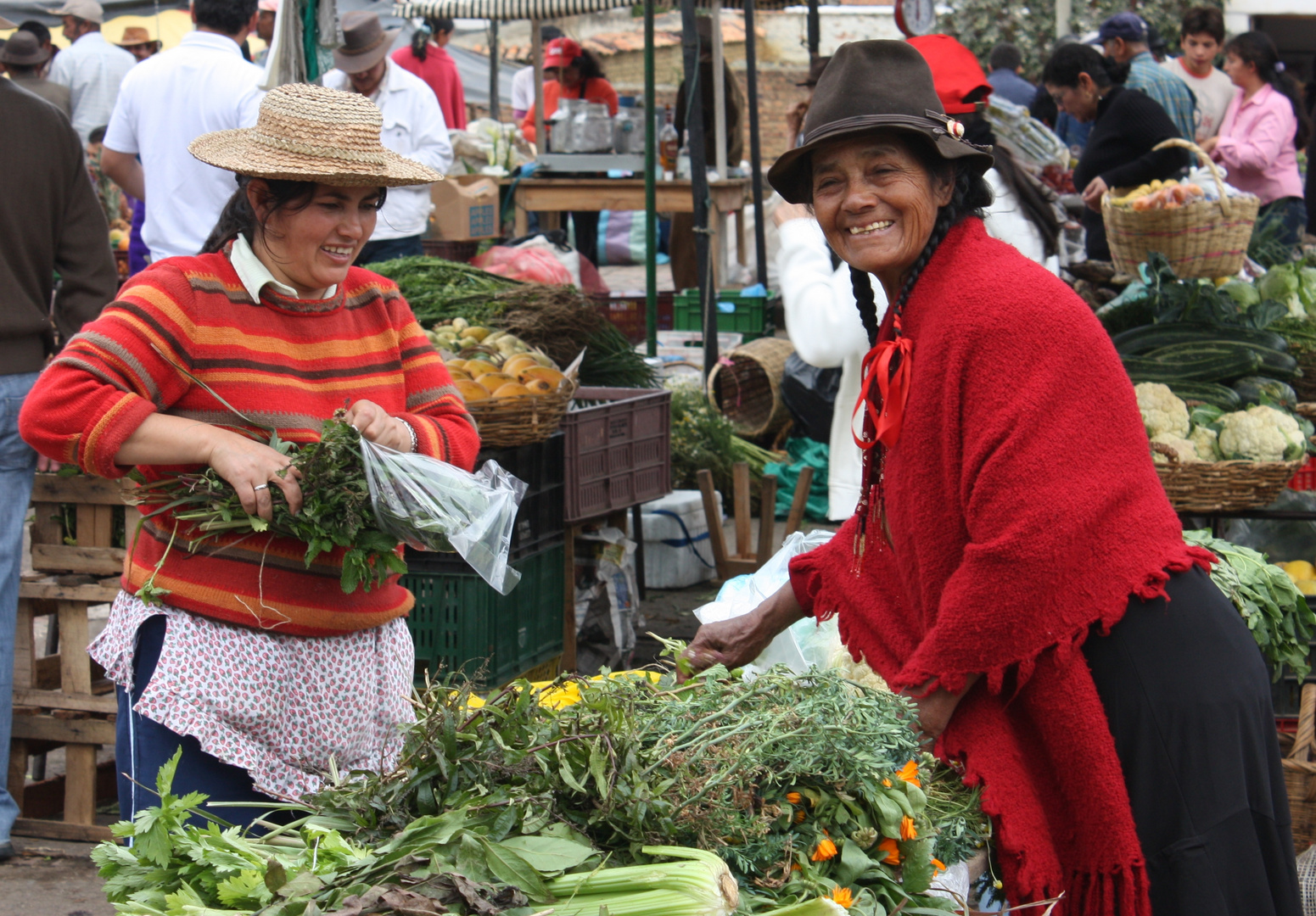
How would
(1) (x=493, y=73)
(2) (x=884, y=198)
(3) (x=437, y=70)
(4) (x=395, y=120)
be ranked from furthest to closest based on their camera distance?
1. (1) (x=493, y=73)
2. (3) (x=437, y=70)
3. (4) (x=395, y=120)
4. (2) (x=884, y=198)

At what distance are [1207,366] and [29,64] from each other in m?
6.85

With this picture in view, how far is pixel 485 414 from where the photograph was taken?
395cm

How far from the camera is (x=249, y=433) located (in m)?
2.42

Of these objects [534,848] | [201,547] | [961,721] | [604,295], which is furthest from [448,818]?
[604,295]

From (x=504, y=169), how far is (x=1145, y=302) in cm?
597

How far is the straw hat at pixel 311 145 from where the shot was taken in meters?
2.42

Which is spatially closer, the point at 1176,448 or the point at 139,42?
the point at 1176,448

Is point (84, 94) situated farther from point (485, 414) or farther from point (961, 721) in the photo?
point (961, 721)

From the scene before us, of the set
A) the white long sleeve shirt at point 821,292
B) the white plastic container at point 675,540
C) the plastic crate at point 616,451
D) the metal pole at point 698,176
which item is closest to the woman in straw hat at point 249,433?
the plastic crate at point 616,451

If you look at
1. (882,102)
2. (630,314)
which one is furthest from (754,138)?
(882,102)

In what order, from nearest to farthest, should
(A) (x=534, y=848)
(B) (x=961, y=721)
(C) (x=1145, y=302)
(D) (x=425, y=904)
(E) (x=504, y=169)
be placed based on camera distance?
(D) (x=425, y=904)
(A) (x=534, y=848)
(B) (x=961, y=721)
(C) (x=1145, y=302)
(E) (x=504, y=169)

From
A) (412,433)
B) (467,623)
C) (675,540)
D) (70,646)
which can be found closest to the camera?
(412,433)

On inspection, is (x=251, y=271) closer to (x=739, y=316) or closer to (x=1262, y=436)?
(x=1262, y=436)

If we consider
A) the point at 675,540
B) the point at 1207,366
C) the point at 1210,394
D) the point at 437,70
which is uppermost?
the point at 437,70
